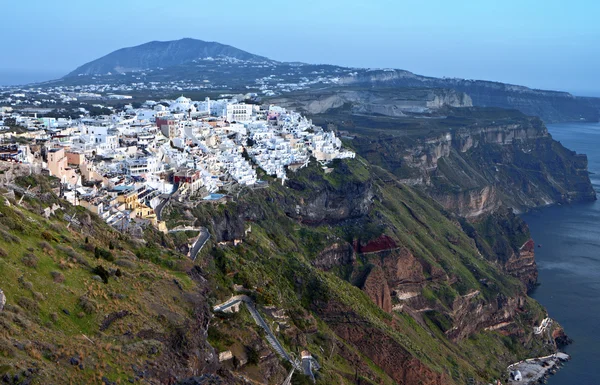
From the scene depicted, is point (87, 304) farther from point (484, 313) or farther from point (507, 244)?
point (507, 244)

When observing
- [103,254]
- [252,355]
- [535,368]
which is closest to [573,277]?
[535,368]

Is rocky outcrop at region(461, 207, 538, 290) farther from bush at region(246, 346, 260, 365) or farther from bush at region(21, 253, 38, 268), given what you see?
bush at region(21, 253, 38, 268)

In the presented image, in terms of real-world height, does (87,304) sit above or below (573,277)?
above

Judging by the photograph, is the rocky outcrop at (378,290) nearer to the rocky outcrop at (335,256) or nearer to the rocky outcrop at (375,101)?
the rocky outcrop at (335,256)

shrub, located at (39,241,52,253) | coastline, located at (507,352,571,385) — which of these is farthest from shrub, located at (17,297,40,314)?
coastline, located at (507,352,571,385)

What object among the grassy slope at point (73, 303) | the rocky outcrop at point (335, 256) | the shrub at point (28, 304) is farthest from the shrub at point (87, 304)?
the rocky outcrop at point (335, 256)

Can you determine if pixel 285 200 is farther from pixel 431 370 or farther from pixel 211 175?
pixel 431 370
